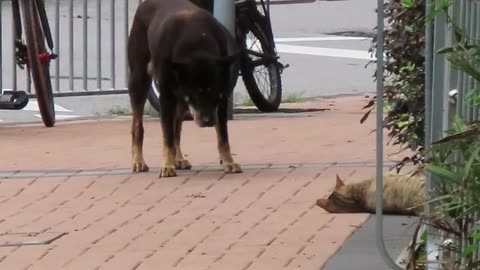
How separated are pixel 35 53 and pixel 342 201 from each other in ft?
14.4

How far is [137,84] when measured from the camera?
949 cm

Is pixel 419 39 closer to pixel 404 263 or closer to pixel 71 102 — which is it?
pixel 404 263

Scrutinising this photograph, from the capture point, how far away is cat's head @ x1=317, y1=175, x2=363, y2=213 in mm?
7766

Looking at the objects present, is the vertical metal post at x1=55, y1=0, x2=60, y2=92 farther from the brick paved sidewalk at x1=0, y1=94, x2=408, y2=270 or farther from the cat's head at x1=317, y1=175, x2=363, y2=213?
the cat's head at x1=317, y1=175, x2=363, y2=213

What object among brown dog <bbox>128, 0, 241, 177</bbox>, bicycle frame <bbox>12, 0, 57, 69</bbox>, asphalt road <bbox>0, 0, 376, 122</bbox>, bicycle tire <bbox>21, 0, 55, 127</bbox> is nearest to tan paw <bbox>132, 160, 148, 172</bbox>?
brown dog <bbox>128, 0, 241, 177</bbox>

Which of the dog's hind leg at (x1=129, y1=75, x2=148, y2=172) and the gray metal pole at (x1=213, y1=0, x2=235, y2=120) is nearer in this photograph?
the dog's hind leg at (x1=129, y1=75, x2=148, y2=172)

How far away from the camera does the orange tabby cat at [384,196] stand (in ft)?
24.1

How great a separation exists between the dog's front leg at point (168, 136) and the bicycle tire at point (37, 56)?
8.87ft

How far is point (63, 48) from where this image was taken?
52.0 ft

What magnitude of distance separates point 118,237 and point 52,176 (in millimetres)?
2037

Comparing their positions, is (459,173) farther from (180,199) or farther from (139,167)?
(139,167)

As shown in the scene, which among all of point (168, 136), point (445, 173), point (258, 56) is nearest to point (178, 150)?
point (168, 136)

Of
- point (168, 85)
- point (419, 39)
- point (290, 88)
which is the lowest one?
point (290, 88)

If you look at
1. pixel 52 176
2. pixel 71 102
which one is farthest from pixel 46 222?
pixel 71 102
